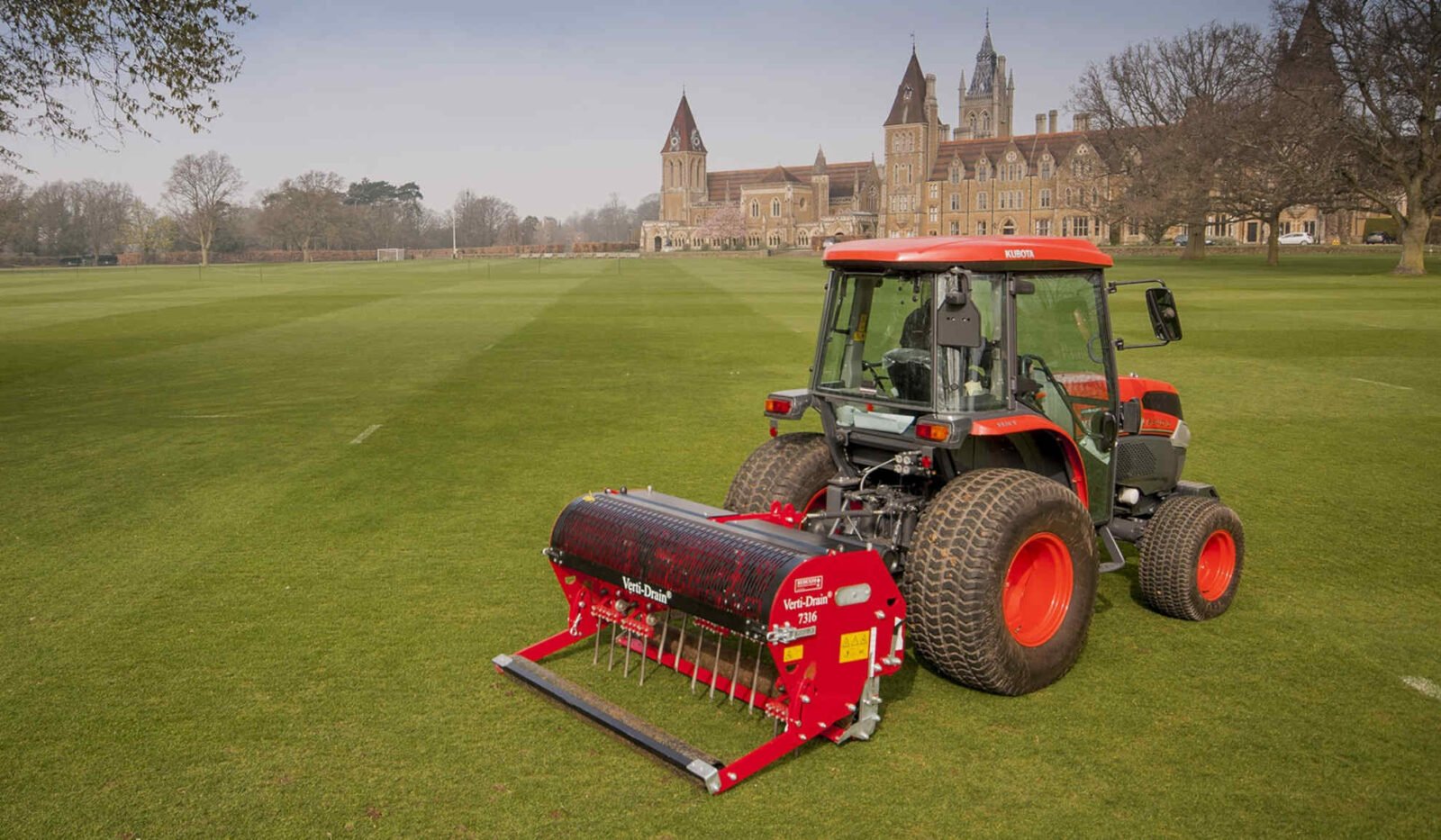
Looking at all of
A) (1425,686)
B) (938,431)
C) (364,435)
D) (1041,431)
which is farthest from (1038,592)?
(364,435)

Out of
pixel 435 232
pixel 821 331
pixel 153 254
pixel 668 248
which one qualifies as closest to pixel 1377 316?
pixel 821 331

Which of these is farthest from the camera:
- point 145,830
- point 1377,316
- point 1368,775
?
point 1377,316

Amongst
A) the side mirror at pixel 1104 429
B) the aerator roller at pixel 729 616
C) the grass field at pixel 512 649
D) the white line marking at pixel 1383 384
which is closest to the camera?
the grass field at pixel 512 649

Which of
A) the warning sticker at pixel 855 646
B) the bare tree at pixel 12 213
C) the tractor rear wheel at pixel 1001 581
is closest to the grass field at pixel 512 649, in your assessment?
the tractor rear wheel at pixel 1001 581

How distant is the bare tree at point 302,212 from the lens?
139500mm

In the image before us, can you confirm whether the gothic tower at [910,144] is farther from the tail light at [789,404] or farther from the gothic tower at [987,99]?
the tail light at [789,404]

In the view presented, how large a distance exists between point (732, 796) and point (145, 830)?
2.31 meters

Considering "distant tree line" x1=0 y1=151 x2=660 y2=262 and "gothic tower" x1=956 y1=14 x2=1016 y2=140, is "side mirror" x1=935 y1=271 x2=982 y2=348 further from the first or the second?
"gothic tower" x1=956 y1=14 x2=1016 y2=140

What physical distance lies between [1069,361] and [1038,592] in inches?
52.0

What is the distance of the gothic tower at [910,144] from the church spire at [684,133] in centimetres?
3881

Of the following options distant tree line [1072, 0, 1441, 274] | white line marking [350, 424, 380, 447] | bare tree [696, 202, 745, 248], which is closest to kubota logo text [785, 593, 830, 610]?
white line marking [350, 424, 380, 447]

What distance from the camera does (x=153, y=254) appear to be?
13688 centimetres

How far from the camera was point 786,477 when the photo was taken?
6.14 m

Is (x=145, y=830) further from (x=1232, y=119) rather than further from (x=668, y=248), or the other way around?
(x=668, y=248)
